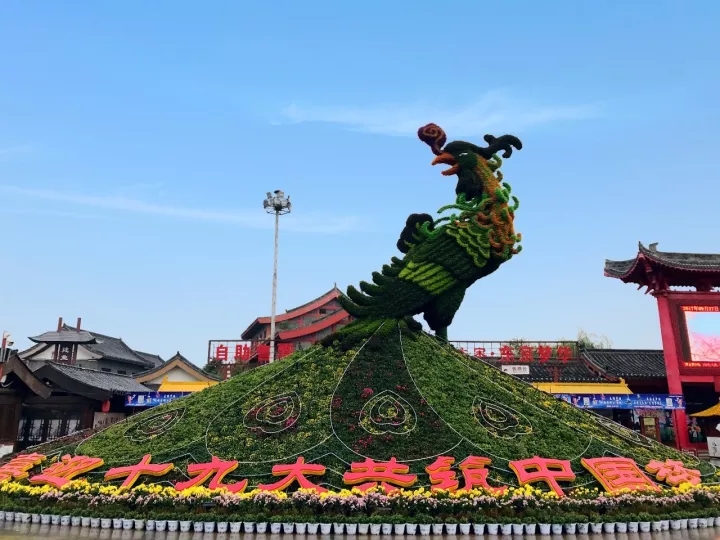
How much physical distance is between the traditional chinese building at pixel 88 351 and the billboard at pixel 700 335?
26030mm

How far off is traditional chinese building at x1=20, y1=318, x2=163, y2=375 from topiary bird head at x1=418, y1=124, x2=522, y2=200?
20.3m

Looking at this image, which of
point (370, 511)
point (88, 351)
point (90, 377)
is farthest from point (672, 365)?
point (88, 351)

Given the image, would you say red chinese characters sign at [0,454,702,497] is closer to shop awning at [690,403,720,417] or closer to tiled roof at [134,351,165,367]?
shop awning at [690,403,720,417]

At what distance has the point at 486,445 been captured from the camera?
945 centimetres

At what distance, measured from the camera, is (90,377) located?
19.8m

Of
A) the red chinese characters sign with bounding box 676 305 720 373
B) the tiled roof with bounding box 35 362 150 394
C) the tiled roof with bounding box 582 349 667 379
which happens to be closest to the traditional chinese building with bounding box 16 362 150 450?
the tiled roof with bounding box 35 362 150 394

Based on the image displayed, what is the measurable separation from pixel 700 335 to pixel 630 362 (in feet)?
12.5

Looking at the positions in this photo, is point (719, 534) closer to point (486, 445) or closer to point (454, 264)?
point (486, 445)

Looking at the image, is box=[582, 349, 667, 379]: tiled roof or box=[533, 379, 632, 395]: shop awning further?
box=[582, 349, 667, 379]: tiled roof

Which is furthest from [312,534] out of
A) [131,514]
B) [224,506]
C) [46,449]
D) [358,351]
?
[46,449]

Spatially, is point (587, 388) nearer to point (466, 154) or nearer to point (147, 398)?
point (466, 154)

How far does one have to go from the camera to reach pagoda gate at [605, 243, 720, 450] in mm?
20453

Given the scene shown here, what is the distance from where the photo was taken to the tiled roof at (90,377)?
54.8 feet

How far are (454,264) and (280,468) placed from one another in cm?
577
